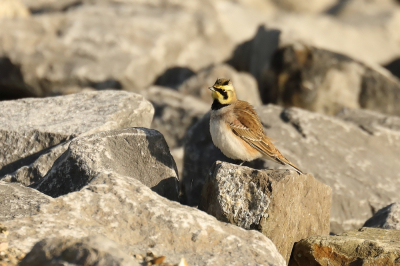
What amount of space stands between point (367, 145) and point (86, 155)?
17.9 ft

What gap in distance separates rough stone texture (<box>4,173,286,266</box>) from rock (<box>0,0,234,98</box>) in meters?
8.66

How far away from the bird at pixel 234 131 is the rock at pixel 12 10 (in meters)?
11.4

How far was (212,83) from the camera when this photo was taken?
13734 millimetres

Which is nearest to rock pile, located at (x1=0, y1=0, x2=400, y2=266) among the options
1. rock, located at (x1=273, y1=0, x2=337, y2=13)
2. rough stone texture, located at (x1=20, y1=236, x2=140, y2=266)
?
rough stone texture, located at (x1=20, y1=236, x2=140, y2=266)

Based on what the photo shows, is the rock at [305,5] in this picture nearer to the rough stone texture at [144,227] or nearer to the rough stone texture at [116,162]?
the rough stone texture at [116,162]

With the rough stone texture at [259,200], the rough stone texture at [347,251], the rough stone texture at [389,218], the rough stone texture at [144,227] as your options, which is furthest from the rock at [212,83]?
the rough stone texture at [144,227]

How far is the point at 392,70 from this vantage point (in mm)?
19094

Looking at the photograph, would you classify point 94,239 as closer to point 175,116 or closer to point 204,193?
point 204,193

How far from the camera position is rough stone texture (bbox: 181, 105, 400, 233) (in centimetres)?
842

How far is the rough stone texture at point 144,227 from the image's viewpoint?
4.71 m

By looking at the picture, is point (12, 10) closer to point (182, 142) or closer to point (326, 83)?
point (182, 142)

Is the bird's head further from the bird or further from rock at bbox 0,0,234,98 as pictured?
rock at bbox 0,0,234,98

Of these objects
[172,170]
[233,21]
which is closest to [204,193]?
[172,170]

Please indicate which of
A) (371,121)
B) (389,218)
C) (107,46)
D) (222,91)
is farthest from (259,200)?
(107,46)
